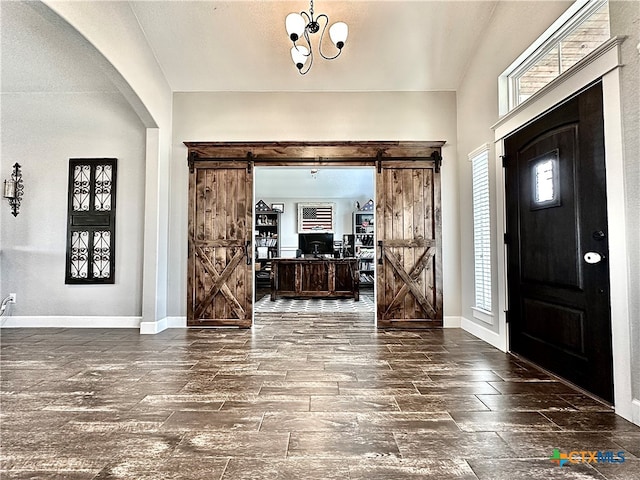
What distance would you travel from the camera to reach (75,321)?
4.57m

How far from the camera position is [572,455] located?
1.62 metres

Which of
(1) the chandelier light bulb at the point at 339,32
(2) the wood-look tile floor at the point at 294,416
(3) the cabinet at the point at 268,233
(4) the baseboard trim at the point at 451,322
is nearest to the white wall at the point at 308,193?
(3) the cabinet at the point at 268,233

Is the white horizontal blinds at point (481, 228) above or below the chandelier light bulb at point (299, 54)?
below

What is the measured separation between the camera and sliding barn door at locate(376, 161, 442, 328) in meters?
4.70

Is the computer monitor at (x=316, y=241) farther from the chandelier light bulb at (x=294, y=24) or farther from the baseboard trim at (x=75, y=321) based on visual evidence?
the chandelier light bulb at (x=294, y=24)

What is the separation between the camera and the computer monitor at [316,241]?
1032 cm

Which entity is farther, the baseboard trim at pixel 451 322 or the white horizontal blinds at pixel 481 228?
the baseboard trim at pixel 451 322

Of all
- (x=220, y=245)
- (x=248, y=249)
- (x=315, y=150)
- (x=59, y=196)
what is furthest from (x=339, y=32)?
(x=59, y=196)

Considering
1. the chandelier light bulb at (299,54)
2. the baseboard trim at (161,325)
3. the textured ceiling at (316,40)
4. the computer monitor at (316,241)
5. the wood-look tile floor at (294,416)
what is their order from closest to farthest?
the wood-look tile floor at (294,416)
the chandelier light bulb at (299,54)
the textured ceiling at (316,40)
the baseboard trim at (161,325)
the computer monitor at (316,241)

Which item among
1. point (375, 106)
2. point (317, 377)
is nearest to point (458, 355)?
point (317, 377)

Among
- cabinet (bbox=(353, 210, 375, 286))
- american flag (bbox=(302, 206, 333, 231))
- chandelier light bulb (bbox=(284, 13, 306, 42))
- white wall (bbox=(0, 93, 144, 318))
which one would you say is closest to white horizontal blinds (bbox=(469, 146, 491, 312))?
chandelier light bulb (bbox=(284, 13, 306, 42))

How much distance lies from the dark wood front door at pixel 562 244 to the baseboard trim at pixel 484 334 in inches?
6.3

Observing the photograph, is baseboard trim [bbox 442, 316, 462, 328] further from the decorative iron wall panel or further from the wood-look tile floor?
the decorative iron wall panel

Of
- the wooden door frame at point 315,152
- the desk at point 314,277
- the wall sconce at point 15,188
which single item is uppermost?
the wooden door frame at point 315,152
